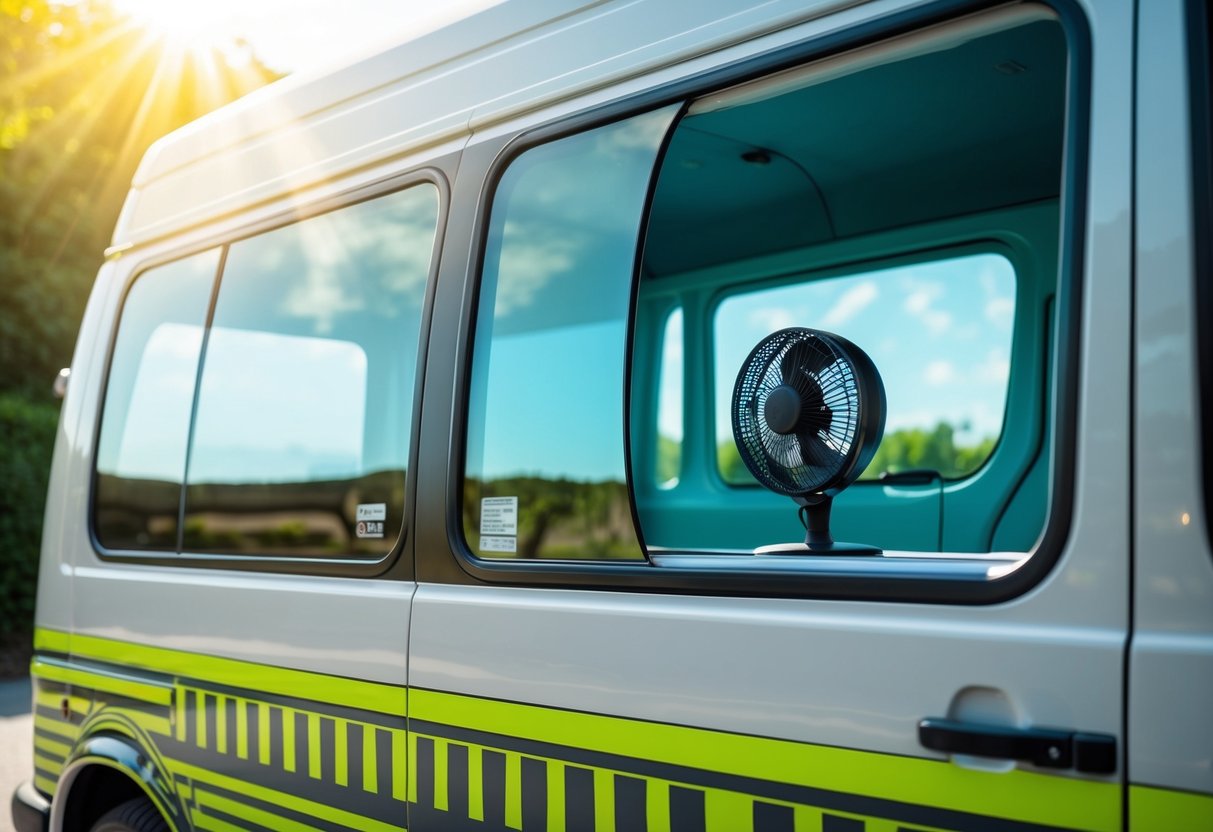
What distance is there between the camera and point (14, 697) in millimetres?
7957

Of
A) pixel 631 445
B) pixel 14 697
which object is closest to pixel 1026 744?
pixel 631 445

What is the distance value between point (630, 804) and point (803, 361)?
2.74ft

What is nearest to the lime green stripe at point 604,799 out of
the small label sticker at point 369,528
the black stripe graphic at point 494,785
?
the black stripe graphic at point 494,785

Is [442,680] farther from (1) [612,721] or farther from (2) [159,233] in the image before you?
(2) [159,233]

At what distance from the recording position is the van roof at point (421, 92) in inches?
79.5

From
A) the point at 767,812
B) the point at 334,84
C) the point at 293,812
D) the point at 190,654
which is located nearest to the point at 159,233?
the point at 334,84

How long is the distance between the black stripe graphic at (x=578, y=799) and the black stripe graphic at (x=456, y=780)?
27cm

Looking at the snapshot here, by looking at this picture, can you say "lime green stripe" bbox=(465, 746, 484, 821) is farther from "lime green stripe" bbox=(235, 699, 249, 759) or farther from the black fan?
"lime green stripe" bbox=(235, 699, 249, 759)

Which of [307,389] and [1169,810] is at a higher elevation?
[307,389]

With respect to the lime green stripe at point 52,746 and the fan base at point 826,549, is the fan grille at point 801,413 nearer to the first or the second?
the fan base at point 826,549

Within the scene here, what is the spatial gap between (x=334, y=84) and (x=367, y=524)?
1107 mm

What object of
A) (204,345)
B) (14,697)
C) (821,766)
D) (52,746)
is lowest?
(14,697)

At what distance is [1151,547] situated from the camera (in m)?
1.31

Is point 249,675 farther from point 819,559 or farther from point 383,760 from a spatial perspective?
point 819,559
